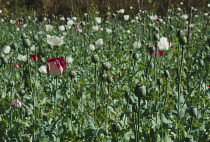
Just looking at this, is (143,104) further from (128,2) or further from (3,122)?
(128,2)

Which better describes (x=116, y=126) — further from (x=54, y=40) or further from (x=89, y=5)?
(x=89, y=5)

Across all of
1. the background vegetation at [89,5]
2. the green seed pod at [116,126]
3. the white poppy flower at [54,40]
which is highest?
the background vegetation at [89,5]

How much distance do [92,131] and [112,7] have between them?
11084 millimetres

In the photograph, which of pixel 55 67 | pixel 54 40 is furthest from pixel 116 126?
pixel 54 40

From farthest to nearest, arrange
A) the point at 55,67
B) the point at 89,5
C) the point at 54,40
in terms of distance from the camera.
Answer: the point at 89,5
the point at 54,40
the point at 55,67

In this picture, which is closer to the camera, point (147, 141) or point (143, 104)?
point (147, 141)

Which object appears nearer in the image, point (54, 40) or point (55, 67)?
point (55, 67)

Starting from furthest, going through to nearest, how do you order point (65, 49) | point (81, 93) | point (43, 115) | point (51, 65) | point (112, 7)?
1. point (112, 7)
2. point (65, 49)
3. point (81, 93)
4. point (43, 115)
5. point (51, 65)

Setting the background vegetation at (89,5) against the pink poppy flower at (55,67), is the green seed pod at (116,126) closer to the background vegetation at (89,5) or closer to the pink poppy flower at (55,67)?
the pink poppy flower at (55,67)

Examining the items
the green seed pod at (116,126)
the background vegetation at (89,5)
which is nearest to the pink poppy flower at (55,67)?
the green seed pod at (116,126)

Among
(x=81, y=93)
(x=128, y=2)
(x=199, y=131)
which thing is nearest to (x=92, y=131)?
(x=199, y=131)

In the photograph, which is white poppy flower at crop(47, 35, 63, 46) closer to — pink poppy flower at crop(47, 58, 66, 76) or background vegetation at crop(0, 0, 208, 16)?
pink poppy flower at crop(47, 58, 66, 76)


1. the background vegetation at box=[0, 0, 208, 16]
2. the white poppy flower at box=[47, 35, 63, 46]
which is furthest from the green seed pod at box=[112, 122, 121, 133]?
the background vegetation at box=[0, 0, 208, 16]

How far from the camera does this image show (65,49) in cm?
511
